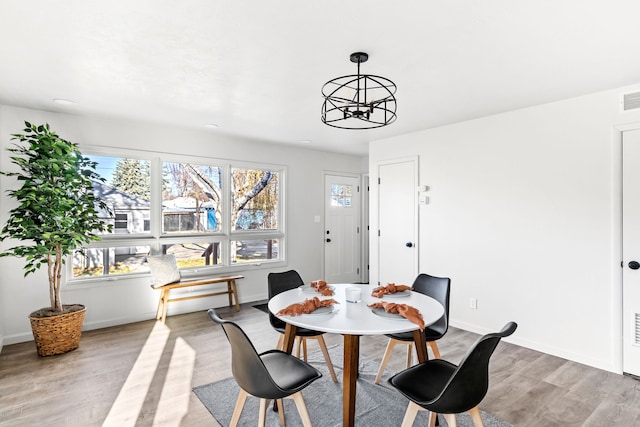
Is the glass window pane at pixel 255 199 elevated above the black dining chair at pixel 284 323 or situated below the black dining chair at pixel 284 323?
above

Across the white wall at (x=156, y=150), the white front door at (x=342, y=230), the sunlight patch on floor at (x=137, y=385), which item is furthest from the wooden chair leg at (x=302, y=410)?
the white front door at (x=342, y=230)

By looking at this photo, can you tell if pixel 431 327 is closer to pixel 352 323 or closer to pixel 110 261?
pixel 352 323

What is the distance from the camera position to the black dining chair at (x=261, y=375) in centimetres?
167

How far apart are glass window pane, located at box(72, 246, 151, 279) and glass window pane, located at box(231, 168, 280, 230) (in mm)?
1278

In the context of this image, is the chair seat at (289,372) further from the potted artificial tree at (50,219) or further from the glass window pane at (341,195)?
the glass window pane at (341,195)

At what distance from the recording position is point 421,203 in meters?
4.50

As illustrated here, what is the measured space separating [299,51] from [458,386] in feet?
7.05

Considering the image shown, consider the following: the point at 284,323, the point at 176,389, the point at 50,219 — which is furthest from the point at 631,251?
the point at 50,219

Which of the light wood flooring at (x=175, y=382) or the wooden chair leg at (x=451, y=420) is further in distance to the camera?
the light wood flooring at (x=175, y=382)

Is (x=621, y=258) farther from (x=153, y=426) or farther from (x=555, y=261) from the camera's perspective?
(x=153, y=426)

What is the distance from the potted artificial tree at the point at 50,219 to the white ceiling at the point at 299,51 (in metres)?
0.53

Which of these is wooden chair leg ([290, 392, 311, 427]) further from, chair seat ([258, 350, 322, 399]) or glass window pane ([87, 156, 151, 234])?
glass window pane ([87, 156, 151, 234])

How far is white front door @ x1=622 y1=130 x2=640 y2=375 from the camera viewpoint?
2900 millimetres

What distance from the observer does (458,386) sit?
1.58 metres
